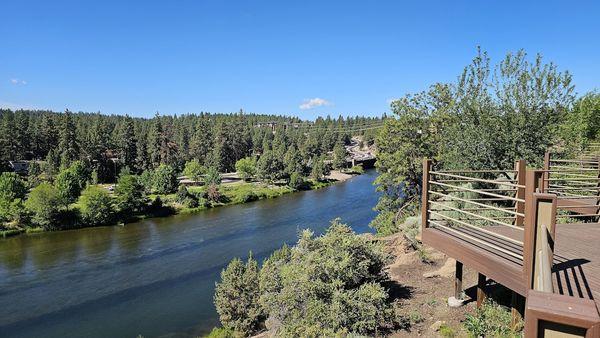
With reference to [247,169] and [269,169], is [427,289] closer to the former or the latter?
[269,169]

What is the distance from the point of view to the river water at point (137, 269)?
22.2 meters

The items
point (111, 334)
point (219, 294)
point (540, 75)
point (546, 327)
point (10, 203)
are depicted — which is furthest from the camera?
point (10, 203)

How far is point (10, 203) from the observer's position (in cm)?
4478

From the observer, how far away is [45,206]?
44188mm

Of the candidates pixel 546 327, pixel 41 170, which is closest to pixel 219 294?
pixel 546 327

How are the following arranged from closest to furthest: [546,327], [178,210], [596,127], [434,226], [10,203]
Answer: [546,327], [434,226], [596,127], [10,203], [178,210]

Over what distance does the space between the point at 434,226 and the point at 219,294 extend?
14.1m

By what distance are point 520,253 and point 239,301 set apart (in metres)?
15.2

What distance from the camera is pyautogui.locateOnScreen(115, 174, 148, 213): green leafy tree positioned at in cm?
4892

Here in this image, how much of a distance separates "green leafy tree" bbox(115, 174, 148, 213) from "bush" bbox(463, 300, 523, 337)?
48.4 meters

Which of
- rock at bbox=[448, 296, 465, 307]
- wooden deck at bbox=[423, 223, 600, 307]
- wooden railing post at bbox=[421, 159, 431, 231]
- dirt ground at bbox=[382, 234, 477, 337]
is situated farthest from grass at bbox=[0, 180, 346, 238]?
wooden deck at bbox=[423, 223, 600, 307]

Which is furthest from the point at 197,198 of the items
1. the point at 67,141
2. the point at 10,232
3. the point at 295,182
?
the point at 67,141

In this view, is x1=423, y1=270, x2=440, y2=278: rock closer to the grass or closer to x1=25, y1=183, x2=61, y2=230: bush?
the grass

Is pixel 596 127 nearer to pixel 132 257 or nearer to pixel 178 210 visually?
pixel 132 257
